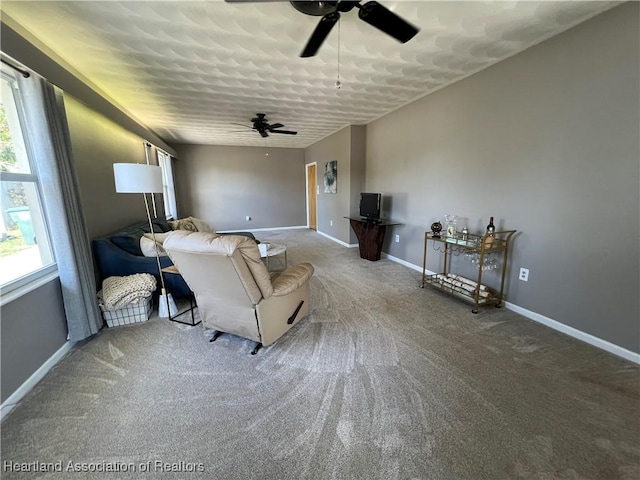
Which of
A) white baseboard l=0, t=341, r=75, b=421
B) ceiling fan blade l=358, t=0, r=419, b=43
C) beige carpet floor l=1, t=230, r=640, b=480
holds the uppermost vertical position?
ceiling fan blade l=358, t=0, r=419, b=43

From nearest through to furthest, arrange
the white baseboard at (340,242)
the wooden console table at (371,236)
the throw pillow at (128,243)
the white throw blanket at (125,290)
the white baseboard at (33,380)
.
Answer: the white baseboard at (33,380) < the white throw blanket at (125,290) < the throw pillow at (128,243) < the wooden console table at (371,236) < the white baseboard at (340,242)

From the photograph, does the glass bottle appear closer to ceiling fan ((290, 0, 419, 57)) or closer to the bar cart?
the bar cart

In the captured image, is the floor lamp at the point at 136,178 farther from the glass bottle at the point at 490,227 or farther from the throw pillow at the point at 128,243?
the glass bottle at the point at 490,227

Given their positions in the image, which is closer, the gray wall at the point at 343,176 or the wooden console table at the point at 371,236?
the wooden console table at the point at 371,236

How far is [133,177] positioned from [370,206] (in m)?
3.42

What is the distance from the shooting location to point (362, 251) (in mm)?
4742

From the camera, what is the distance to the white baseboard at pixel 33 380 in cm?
151

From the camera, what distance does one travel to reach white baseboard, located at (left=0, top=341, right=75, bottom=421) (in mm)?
1506

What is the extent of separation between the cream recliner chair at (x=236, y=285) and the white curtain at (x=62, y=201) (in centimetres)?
88

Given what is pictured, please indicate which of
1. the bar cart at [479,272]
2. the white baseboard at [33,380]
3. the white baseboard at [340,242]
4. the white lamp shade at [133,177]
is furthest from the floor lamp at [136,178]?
the white baseboard at [340,242]

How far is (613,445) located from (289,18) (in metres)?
3.21

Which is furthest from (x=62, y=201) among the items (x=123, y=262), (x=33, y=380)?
(x=33, y=380)

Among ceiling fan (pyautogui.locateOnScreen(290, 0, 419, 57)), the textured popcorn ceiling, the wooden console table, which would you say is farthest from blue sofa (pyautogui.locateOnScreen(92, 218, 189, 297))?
the wooden console table

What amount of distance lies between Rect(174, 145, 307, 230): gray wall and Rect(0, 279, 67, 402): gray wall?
5.42 meters
